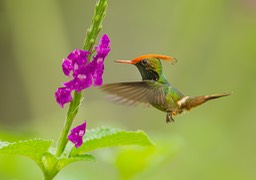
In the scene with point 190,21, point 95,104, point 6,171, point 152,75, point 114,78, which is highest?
point 152,75

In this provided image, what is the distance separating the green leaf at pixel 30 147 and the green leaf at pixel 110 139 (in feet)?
0.31

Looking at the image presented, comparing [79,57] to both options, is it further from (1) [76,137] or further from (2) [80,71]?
(1) [76,137]

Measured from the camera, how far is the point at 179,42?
Answer: 3.98 m

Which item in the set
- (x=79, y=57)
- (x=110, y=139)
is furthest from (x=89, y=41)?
(x=110, y=139)

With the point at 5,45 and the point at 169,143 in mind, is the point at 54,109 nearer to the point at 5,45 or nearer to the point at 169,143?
the point at 5,45

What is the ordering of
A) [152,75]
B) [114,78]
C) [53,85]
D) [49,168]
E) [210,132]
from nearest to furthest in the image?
[49,168], [152,75], [210,132], [53,85], [114,78]

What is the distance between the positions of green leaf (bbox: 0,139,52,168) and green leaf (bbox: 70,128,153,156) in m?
0.09

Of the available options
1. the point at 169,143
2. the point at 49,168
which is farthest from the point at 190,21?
the point at 49,168

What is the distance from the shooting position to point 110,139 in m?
1.37

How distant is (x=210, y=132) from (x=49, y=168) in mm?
2625

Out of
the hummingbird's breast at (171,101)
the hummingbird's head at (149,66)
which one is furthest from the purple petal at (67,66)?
the hummingbird's breast at (171,101)

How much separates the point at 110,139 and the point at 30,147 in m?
0.22

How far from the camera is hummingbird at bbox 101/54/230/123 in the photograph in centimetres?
181

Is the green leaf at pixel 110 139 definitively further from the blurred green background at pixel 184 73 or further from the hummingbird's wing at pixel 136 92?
the blurred green background at pixel 184 73
